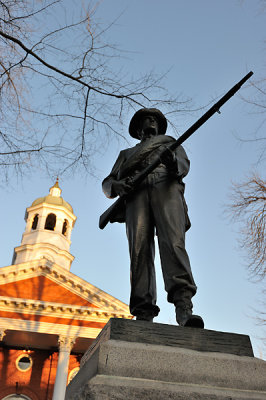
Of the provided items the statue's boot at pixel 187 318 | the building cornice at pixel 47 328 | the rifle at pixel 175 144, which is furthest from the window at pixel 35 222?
the statue's boot at pixel 187 318

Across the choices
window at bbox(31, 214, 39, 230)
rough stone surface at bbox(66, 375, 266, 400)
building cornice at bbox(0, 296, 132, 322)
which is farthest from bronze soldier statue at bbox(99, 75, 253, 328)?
window at bbox(31, 214, 39, 230)

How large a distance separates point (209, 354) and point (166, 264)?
74 centimetres

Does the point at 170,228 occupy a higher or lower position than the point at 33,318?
lower

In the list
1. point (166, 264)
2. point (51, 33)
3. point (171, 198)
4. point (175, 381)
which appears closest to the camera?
point (175, 381)

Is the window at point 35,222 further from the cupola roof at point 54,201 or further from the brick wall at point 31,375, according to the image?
the brick wall at point 31,375

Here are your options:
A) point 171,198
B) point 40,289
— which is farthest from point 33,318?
point 171,198

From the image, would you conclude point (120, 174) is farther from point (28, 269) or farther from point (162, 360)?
point (28, 269)

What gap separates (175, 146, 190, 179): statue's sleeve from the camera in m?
3.06

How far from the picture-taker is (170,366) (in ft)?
6.50

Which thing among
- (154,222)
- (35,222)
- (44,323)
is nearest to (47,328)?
(44,323)

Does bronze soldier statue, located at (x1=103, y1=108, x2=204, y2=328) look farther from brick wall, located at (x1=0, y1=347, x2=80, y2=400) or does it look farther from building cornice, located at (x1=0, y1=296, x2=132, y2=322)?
brick wall, located at (x1=0, y1=347, x2=80, y2=400)

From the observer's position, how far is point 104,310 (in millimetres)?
23547

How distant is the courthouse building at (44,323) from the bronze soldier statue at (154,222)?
21.0m

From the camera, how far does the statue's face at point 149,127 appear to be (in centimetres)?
358
